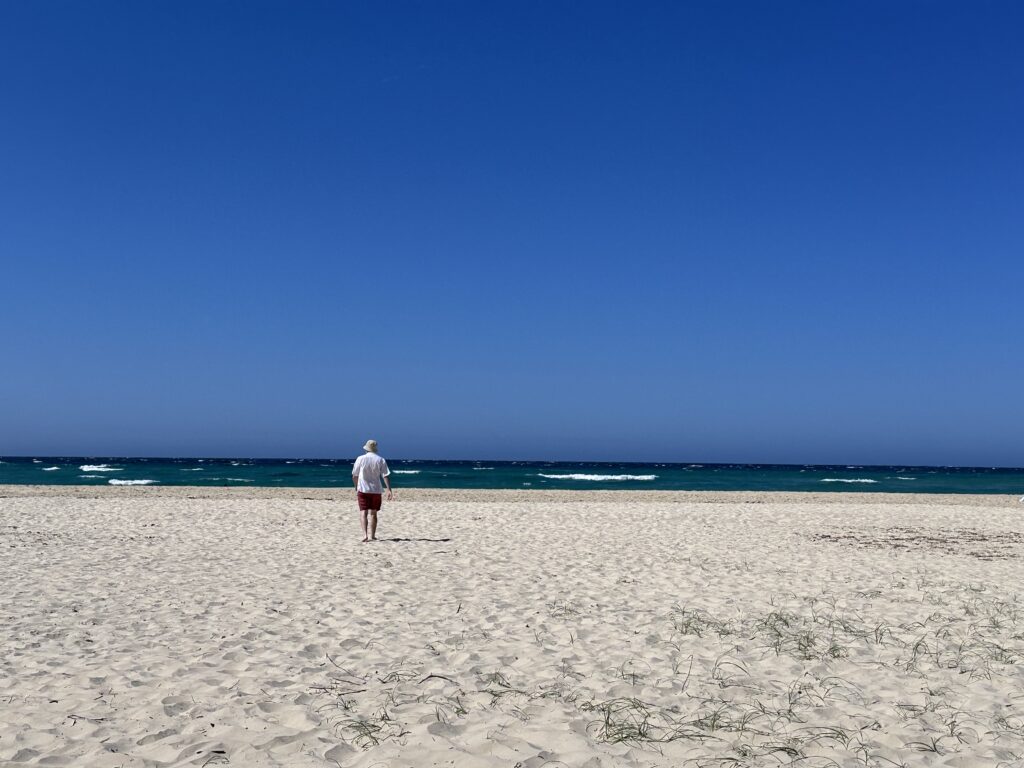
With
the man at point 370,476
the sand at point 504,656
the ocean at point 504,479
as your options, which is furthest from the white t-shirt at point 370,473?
the ocean at point 504,479

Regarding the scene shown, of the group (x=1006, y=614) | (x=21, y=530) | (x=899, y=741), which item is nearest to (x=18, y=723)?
(x=899, y=741)

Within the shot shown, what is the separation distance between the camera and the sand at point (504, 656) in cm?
410

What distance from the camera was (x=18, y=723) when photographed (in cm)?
422

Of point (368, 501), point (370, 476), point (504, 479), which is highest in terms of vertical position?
point (370, 476)

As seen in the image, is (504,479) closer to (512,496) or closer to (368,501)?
(512,496)

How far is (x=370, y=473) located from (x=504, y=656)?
709 centimetres

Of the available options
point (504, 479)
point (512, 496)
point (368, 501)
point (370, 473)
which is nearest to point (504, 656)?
point (370, 473)

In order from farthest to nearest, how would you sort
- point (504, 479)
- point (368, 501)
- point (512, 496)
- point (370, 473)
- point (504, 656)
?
point (504, 479), point (512, 496), point (368, 501), point (370, 473), point (504, 656)

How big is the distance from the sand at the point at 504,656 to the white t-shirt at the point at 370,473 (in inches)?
40.9

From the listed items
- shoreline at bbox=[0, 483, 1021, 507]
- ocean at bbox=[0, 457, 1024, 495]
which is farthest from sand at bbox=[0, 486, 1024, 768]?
ocean at bbox=[0, 457, 1024, 495]

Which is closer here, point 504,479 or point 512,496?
point 512,496

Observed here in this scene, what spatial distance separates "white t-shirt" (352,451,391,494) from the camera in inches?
490

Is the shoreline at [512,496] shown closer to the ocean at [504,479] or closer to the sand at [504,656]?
the ocean at [504,479]

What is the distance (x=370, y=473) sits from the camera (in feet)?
40.8
